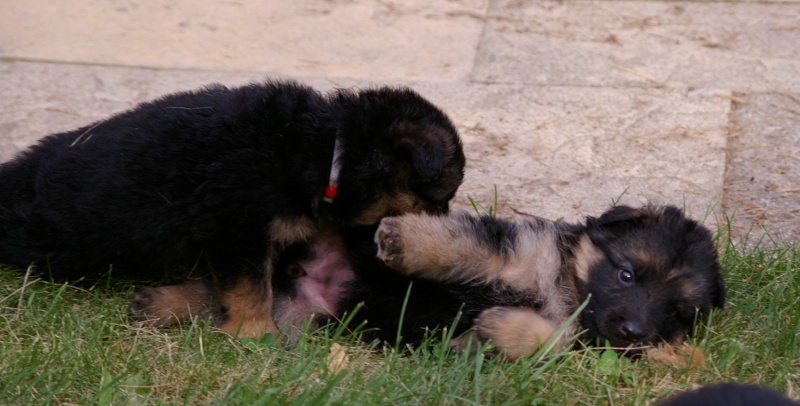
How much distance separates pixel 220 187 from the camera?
13.3 feet

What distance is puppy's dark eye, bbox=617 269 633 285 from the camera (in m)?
4.00

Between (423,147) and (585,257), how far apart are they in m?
0.80

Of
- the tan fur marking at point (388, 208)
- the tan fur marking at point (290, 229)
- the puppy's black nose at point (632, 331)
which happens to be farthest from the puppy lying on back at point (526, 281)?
the tan fur marking at point (290, 229)

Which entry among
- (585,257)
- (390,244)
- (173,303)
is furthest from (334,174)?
(585,257)

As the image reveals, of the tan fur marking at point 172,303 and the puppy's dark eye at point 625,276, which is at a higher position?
the puppy's dark eye at point 625,276

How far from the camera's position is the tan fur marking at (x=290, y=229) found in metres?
4.04

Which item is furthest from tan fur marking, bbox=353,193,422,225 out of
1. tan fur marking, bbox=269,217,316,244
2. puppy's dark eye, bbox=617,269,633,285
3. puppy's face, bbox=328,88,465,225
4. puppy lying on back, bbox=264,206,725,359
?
puppy's dark eye, bbox=617,269,633,285

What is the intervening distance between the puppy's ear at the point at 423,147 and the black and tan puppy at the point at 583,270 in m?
0.22

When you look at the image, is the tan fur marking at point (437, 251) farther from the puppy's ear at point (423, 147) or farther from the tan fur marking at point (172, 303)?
the tan fur marking at point (172, 303)

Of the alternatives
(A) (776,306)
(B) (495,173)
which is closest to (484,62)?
(B) (495,173)

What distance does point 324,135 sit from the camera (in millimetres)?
4289

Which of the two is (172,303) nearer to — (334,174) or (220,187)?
(220,187)

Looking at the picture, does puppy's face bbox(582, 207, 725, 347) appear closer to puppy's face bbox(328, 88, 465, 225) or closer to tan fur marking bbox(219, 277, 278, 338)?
puppy's face bbox(328, 88, 465, 225)

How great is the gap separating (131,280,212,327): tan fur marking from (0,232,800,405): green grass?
0.08 meters
